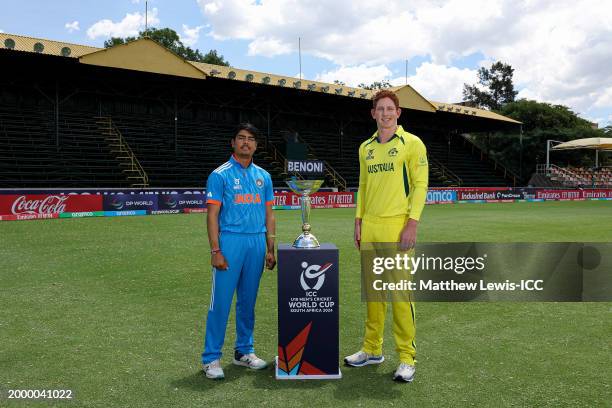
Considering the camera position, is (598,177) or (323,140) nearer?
(323,140)

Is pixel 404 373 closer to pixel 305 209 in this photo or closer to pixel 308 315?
pixel 308 315

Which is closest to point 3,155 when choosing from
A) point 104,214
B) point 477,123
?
point 104,214

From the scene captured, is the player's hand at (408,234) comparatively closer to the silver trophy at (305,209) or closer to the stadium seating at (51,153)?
the silver trophy at (305,209)

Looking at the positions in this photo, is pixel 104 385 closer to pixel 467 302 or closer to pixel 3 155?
pixel 467 302

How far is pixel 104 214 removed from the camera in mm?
19781

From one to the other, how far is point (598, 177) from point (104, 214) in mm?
48048

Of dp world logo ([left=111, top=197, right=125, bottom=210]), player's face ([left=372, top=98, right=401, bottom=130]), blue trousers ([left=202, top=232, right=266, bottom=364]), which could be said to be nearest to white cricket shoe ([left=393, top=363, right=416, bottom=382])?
blue trousers ([left=202, top=232, right=266, bottom=364])

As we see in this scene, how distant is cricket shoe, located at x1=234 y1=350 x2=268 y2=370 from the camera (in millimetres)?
4094

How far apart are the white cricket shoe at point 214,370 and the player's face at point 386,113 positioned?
90.5 inches

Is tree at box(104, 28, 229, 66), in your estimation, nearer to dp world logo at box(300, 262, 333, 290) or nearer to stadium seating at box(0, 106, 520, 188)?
stadium seating at box(0, 106, 520, 188)

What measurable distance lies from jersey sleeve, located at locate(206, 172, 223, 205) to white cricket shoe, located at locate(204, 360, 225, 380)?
49.7 inches

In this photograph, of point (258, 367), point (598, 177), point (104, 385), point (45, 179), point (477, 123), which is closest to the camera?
point (104, 385)

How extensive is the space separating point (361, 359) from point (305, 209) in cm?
134

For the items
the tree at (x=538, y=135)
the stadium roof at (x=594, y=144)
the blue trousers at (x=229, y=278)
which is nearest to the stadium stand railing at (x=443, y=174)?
the stadium roof at (x=594, y=144)
